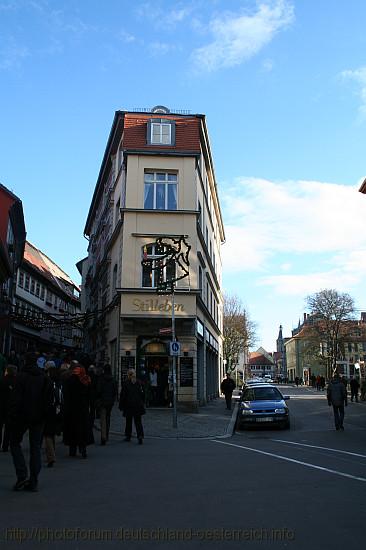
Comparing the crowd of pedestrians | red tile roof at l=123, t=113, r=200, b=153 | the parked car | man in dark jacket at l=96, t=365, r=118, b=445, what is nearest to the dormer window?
red tile roof at l=123, t=113, r=200, b=153

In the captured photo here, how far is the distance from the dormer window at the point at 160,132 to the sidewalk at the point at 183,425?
12505 millimetres

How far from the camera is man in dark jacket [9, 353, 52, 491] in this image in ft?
24.5

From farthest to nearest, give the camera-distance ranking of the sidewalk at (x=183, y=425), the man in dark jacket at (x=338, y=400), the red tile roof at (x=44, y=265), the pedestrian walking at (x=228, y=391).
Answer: the red tile roof at (x=44, y=265), the pedestrian walking at (x=228, y=391), the man in dark jacket at (x=338, y=400), the sidewalk at (x=183, y=425)

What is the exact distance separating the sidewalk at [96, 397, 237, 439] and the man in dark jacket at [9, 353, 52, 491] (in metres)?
8.32

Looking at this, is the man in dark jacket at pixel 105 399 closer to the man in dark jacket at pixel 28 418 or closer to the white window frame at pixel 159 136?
the man in dark jacket at pixel 28 418

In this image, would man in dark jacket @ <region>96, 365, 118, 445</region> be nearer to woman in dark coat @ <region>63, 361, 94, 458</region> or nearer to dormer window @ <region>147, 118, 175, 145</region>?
woman in dark coat @ <region>63, 361, 94, 458</region>

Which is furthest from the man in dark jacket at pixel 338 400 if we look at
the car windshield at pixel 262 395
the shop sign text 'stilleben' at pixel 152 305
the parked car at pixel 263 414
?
the shop sign text 'stilleben' at pixel 152 305

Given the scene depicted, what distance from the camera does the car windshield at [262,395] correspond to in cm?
1981

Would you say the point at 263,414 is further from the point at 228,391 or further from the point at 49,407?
the point at 49,407

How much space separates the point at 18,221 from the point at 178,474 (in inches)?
1310

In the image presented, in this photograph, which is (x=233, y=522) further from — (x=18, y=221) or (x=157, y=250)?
(x=18, y=221)

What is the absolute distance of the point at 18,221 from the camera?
129 feet

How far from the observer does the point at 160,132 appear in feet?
87.2

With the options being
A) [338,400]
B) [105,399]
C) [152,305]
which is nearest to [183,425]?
[338,400]
